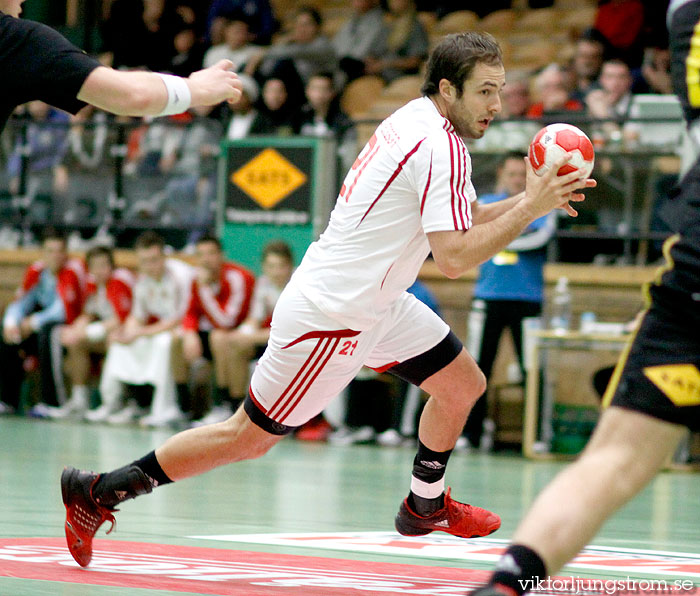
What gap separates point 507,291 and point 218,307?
2.88m

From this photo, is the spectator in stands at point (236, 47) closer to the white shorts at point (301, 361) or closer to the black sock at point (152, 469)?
the white shorts at point (301, 361)

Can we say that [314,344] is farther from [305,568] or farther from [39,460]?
[39,460]

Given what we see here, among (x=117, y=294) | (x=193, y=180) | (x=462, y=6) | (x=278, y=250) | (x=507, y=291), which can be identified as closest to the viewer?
(x=507, y=291)

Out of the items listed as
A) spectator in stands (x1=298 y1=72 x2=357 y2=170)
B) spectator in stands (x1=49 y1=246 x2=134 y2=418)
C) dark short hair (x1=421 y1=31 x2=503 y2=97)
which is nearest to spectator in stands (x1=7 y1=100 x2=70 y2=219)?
spectator in stands (x1=49 y1=246 x2=134 y2=418)

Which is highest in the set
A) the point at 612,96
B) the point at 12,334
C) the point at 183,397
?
the point at 612,96

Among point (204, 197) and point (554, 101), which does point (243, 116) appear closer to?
point (204, 197)

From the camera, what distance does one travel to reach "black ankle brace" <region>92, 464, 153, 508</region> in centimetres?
445

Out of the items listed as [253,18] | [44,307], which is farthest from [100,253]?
[253,18]

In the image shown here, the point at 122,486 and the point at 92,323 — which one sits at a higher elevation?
the point at 122,486

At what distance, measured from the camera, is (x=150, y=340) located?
12.1 m

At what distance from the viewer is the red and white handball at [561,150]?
13.5 ft

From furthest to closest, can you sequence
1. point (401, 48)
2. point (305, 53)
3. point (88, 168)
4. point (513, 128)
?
1. point (401, 48)
2. point (305, 53)
3. point (88, 168)
4. point (513, 128)

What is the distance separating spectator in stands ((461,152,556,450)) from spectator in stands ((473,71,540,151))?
1.75 ft

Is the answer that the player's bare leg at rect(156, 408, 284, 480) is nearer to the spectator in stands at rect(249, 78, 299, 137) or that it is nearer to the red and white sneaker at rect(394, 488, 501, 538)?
the red and white sneaker at rect(394, 488, 501, 538)
